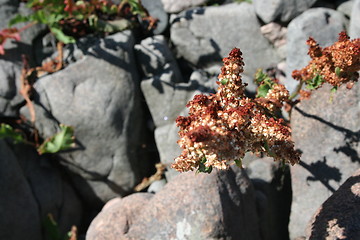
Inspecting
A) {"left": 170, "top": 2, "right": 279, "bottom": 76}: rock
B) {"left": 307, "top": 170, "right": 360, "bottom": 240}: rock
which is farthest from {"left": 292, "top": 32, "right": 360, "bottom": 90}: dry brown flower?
{"left": 170, "top": 2, "right": 279, "bottom": 76}: rock

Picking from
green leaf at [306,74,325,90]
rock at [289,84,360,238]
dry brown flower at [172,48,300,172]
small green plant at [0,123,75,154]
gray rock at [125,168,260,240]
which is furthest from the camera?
small green plant at [0,123,75,154]

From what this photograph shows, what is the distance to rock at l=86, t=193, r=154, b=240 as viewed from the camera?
10.7 feet

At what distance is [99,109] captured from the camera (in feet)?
14.3

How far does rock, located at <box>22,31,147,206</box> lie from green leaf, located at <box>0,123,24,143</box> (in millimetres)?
252

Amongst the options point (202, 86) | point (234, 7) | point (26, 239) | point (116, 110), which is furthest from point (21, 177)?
point (234, 7)

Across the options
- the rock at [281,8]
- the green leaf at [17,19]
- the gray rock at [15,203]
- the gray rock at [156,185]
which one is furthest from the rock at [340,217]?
the green leaf at [17,19]

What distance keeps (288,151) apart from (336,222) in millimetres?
926

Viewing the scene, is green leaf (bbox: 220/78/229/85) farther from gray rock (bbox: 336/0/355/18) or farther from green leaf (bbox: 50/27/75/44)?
gray rock (bbox: 336/0/355/18)

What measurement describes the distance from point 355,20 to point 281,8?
0.78 metres

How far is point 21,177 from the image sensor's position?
4.10m

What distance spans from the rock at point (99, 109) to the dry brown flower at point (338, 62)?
7.23ft

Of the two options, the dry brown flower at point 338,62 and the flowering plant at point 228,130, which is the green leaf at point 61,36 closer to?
the dry brown flower at point 338,62

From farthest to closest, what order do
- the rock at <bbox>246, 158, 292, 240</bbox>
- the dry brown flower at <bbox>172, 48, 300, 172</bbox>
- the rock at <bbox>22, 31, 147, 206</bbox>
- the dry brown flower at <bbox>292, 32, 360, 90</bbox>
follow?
the rock at <bbox>22, 31, 147, 206</bbox>
the rock at <bbox>246, 158, 292, 240</bbox>
the dry brown flower at <bbox>292, 32, 360, 90</bbox>
the dry brown flower at <bbox>172, 48, 300, 172</bbox>

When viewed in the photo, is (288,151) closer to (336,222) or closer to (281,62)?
(336,222)
